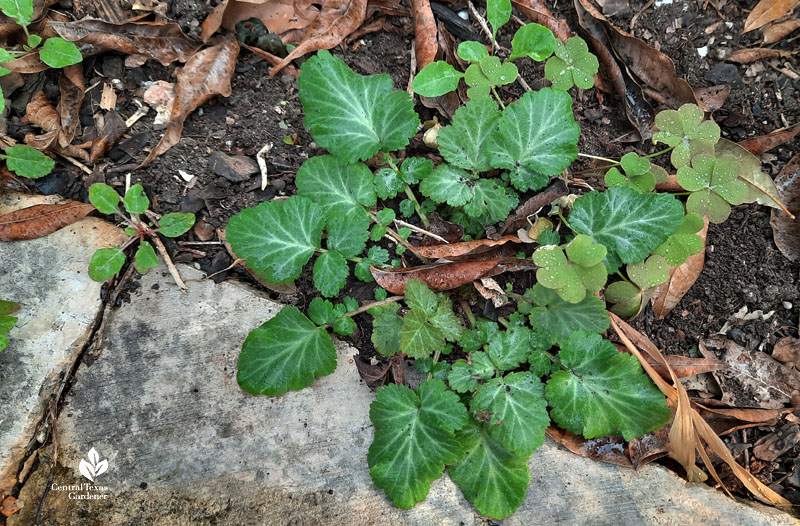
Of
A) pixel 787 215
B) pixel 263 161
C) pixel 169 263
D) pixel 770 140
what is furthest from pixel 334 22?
pixel 787 215

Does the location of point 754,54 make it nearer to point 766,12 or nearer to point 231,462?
point 766,12

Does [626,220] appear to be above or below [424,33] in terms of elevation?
→ below

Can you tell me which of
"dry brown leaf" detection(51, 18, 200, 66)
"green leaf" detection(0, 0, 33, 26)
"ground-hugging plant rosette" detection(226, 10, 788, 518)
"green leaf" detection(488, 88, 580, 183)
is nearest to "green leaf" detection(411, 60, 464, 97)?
"ground-hugging plant rosette" detection(226, 10, 788, 518)

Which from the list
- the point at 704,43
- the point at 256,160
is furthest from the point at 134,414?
the point at 704,43

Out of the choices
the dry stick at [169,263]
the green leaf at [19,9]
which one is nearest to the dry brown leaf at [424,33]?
the dry stick at [169,263]

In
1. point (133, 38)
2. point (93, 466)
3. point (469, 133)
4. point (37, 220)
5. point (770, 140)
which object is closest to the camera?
point (93, 466)

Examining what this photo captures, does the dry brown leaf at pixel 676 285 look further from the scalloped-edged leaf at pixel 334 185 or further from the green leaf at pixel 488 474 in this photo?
the scalloped-edged leaf at pixel 334 185
